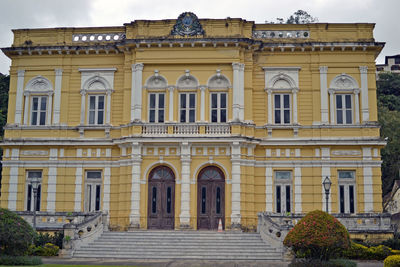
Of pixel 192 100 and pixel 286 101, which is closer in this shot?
pixel 192 100

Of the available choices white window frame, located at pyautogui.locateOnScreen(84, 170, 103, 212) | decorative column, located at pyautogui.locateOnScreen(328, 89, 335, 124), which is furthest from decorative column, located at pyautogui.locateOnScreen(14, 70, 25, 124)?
decorative column, located at pyautogui.locateOnScreen(328, 89, 335, 124)

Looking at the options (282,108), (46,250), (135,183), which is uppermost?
(282,108)

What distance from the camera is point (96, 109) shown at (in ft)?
106

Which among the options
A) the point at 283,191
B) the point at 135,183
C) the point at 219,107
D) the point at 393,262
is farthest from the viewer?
the point at 219,107

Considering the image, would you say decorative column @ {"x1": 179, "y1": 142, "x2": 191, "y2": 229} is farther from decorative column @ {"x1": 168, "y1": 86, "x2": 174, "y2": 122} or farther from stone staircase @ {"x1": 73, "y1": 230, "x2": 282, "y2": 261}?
decorative column @ {"x1": 168, "y1": 86, "x2": 174, "y2": 122}

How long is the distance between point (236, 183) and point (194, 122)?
4143mm

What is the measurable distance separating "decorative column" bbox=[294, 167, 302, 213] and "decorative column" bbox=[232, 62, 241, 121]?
14.8 feet

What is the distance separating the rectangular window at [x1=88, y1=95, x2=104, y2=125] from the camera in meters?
32.1

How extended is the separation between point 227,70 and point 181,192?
7.31 metres

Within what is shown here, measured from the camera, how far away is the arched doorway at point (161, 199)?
30.0 metres

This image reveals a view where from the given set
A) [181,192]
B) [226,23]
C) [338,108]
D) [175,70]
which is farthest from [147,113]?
[338,108]

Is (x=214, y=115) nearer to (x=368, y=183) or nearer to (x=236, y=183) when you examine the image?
(x=236, y=183)

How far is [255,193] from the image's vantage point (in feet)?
101

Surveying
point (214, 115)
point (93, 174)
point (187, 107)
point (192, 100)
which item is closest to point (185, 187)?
point (214, 115)
